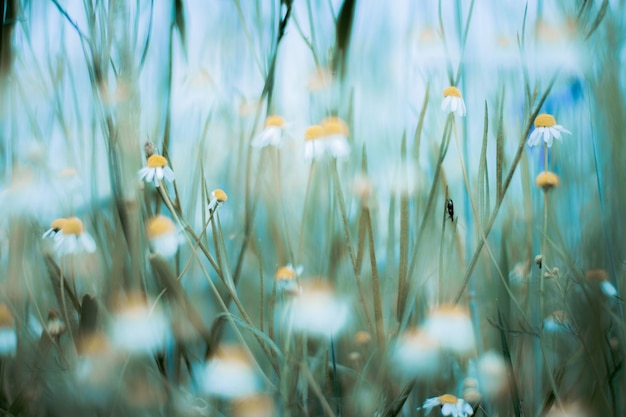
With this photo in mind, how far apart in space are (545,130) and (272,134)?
411mm

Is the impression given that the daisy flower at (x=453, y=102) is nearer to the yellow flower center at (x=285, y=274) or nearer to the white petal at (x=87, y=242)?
the yellow flower center at (x=285, y=274)

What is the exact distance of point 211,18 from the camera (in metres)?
1.04

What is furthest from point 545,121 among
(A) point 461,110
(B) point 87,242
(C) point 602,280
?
(B) point 87,242

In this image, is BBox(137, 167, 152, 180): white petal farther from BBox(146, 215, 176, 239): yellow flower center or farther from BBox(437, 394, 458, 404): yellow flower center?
BBox(437, 394, 458, 404): yellow flower center

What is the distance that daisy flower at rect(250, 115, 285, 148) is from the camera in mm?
1011

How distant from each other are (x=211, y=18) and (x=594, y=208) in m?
0.66

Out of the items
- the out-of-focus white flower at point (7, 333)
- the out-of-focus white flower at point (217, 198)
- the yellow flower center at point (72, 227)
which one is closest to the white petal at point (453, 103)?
the out-of-focus white flower at point (217, 198)

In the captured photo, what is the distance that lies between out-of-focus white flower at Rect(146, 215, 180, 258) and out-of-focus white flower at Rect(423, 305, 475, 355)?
40 cm

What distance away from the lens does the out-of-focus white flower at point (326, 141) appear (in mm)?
1005

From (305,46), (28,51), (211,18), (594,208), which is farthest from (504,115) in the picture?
(28,51)

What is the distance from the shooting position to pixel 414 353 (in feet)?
3.29

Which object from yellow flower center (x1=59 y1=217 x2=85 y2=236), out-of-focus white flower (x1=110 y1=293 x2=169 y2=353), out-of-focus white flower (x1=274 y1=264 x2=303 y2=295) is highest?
yellow flower center (x1=59 y1=217 x2=85 y2=236)

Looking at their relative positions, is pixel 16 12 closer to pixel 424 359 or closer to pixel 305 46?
pixel 305 46

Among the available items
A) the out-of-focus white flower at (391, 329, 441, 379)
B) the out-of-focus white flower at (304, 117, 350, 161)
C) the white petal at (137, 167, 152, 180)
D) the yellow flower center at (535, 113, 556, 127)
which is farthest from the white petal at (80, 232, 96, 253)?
the yellow flower center at (535, 113, 556, 127)
